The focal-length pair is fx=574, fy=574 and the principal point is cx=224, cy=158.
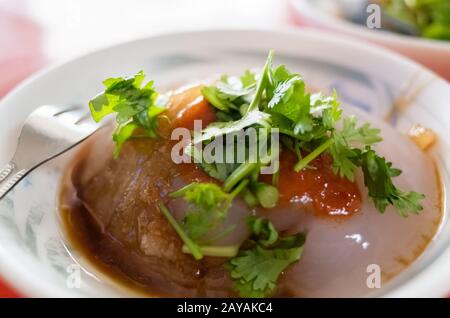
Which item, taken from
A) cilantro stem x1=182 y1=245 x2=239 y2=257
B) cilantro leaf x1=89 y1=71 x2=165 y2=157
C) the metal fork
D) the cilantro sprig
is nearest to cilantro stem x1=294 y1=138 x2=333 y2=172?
the cilantro sprig

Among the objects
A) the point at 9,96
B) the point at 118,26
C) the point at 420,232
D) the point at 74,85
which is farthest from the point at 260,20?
the point at 420,232

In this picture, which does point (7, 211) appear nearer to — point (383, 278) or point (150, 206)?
point (150, 206)

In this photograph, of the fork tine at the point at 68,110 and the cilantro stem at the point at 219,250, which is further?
the fork tine at the point at 68,110

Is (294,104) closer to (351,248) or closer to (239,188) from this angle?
(239,188)

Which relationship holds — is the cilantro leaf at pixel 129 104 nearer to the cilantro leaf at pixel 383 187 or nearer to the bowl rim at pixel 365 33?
the cilantro leaf at pixel 383 187

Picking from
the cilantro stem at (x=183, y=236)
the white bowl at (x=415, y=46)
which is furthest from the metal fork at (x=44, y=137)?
the white bowl at (x=415, y=46)

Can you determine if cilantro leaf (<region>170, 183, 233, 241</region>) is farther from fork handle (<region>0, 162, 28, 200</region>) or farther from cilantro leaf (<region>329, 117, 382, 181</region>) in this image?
fork handle (<region>0, 162, 28, 200</region>)

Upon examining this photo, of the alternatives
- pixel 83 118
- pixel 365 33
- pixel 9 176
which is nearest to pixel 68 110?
pixel 83 118
